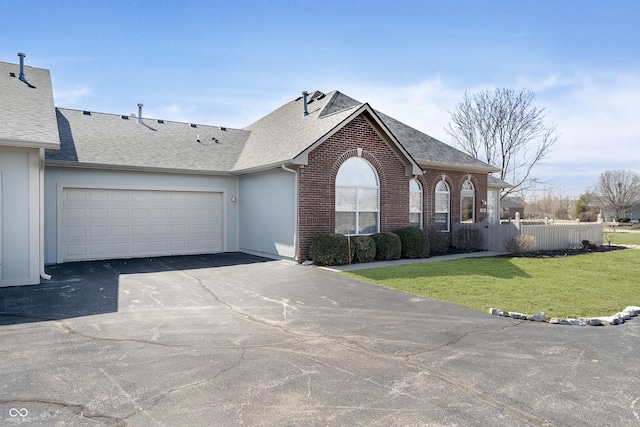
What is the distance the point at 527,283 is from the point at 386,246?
4775 millimetres

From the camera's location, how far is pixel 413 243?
47.5 feet

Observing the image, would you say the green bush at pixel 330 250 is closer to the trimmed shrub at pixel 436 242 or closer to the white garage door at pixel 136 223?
the trimmed shrub at pixel 436 242

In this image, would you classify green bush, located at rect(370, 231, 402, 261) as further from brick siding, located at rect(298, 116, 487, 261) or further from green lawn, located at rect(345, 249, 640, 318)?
green lawn, located at rect(345, 249, 640, 318)

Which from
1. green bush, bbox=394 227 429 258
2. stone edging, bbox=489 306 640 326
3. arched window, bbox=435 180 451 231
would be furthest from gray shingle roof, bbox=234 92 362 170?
stone edging, bbox=489 306 640 326

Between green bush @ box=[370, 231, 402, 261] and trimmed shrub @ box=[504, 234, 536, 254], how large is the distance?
17.4 feet

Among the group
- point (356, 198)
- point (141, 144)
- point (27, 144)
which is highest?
point (141, 144)

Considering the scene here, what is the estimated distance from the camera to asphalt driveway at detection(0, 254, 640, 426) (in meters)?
3.68

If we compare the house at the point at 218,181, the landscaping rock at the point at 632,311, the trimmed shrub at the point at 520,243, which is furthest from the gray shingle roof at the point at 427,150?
the landscaping rock at the point at 632,311

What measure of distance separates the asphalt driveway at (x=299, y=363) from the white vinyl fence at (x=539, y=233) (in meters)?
10.2

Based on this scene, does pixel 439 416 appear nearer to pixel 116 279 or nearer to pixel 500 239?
pixel 116 279

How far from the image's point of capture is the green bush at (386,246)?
13.7m

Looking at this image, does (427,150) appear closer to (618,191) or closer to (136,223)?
(136,223)

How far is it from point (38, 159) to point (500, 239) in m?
16.2

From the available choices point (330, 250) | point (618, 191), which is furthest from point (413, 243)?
point (618, 191)
